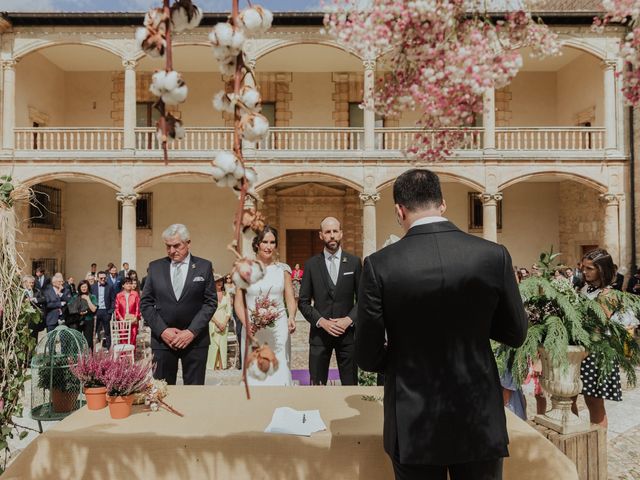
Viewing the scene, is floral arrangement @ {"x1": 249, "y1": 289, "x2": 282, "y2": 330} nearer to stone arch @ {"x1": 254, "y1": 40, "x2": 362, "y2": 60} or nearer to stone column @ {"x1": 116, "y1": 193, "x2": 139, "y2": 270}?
stone column @ {"x1": 116, "y1": 193, "x2": 139, "y2": 270}

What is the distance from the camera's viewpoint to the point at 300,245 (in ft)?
66.3

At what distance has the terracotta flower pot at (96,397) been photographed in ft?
9.16

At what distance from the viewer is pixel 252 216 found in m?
1.03

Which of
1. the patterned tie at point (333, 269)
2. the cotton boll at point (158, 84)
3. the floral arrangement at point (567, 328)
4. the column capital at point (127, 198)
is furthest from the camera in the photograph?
the column capital at point (127, 198)

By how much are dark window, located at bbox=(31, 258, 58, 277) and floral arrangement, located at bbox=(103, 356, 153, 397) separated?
17172mm

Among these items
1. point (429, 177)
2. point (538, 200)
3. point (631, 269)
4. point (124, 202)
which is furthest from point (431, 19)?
point (538, 200)

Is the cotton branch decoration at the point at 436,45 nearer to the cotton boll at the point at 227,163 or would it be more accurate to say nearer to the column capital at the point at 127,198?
the cotton boll at the point at 227,163

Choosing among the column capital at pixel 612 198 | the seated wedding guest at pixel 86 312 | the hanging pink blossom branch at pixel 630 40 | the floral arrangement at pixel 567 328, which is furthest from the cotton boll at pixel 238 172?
the column capital at pixel 612 198

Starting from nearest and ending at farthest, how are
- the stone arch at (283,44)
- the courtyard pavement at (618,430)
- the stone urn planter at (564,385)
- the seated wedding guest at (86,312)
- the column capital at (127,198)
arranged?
1. the stone urn planter at (564,385)
2. the courtyard pavement at (618,430)
3. the seated wedding guest at (86,312)
4. the stone arch at (283,44)
5. the column capital at (127,198)

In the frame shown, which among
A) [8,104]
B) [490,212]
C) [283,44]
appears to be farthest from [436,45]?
[8,104]

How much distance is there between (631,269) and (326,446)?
1681 centimetres

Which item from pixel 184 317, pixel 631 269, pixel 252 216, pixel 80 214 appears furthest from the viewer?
pixel 80 214

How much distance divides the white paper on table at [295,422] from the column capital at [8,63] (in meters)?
17.5

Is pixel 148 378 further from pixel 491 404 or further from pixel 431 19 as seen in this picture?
pixel 431 19
